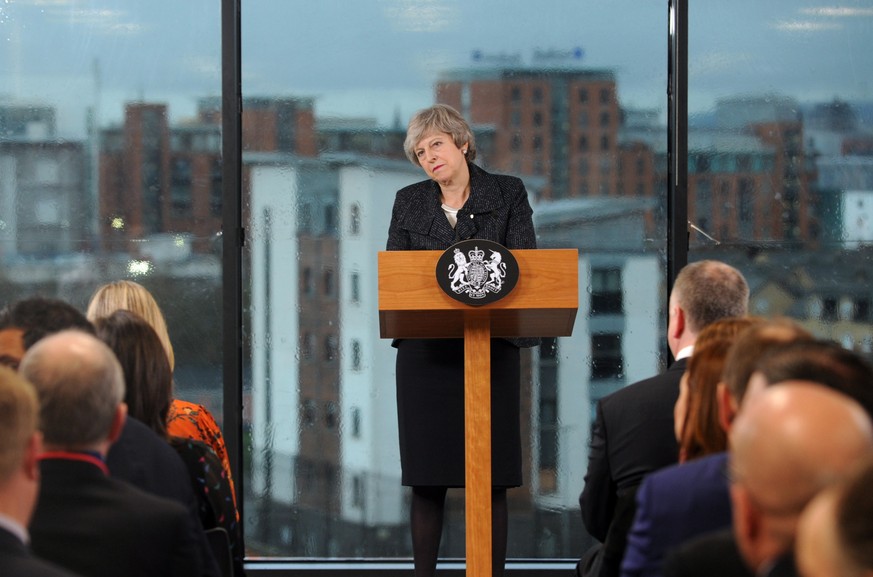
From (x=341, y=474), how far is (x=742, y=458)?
4069 millimetres

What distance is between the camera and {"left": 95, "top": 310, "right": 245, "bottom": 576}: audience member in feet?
9.20

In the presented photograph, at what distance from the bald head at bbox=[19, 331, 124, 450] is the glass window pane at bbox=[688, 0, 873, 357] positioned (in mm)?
3608

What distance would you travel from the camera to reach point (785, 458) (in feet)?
4.48

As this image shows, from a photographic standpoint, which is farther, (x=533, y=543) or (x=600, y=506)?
(x=533, y=543)

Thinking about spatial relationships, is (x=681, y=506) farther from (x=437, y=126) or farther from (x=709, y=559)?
(x=437, y=126)

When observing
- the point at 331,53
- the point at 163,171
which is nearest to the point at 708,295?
the point at 331,53

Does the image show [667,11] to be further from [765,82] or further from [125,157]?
[125,157]

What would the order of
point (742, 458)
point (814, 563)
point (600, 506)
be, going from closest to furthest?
point (814, 563) → point (742, 458) → point (600, 506)

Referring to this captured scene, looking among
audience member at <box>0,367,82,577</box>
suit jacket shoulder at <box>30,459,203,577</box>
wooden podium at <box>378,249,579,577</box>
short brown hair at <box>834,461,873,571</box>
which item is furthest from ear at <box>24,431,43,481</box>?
wooden podium at <box>378,249,579,577</box>


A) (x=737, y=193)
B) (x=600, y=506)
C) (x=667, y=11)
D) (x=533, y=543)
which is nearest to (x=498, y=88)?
(x=667, y=11)

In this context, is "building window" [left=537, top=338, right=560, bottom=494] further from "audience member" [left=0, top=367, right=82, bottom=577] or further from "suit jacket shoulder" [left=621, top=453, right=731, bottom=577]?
"audience member" [left=0, top=367, right=82, bottom=577]

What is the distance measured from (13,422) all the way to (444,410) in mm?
2609

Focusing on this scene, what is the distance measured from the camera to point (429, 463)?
4215mm

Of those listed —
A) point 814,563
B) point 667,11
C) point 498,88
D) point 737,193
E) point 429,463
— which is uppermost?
point 667,11
